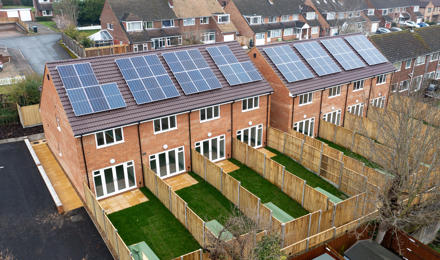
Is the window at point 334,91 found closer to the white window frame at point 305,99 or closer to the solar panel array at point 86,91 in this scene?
the white window frame at point 305,99

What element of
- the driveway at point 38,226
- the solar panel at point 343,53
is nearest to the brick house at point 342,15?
the solar panel at point 343,53

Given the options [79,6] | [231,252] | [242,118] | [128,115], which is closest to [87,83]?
[128,115]

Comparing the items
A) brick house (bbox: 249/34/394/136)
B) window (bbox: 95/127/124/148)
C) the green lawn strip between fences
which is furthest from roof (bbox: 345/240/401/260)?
window (bbox: 95/127/124/148)

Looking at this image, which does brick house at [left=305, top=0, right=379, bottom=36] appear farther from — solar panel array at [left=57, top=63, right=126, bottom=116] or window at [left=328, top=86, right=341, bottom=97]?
solar panel array at [left=57, top=63, right=126, bottom=116]

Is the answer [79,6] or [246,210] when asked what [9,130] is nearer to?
[246,210]

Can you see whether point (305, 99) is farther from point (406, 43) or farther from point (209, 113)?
point (406, 43)
